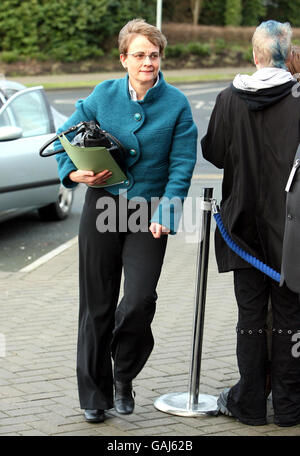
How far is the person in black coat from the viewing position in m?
4.13

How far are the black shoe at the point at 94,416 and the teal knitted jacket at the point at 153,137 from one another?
3.18 ft

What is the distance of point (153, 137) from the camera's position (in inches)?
170

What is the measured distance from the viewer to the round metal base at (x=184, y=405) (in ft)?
14.8

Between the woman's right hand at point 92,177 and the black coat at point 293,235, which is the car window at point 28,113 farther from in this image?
the black coat at point 293,235

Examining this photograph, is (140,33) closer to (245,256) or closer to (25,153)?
(245,256)

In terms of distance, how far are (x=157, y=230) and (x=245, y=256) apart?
45 cm

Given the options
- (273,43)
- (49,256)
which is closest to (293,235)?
(273,43)

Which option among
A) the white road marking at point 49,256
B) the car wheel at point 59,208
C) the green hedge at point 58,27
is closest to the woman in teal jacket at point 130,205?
the white road marking at point 49,256

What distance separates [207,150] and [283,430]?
4.64 feet

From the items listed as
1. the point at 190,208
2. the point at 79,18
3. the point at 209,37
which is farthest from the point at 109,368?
the point at 209,37

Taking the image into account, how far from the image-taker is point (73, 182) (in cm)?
448

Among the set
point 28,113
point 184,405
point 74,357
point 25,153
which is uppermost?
point 28,113

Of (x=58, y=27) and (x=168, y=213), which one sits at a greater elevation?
(x=168, y=213)

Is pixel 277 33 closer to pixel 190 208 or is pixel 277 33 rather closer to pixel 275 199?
pixel 275 199
